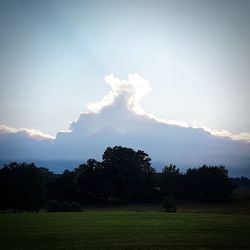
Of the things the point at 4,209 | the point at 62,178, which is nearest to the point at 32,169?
the point at 4,209

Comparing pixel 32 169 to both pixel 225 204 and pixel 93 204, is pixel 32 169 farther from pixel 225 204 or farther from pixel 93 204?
pixel 225 204

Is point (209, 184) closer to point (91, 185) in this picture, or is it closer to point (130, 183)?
point (130, 183)

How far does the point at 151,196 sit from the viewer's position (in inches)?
4087

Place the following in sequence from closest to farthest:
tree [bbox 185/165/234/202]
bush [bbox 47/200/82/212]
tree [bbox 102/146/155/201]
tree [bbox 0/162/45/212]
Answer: bush [bbox 47/200/82/212] → tree [bbox 0/162/45/212] → tree [bbox 185/165/234/202] → tree [bbox 102/146/155/201]

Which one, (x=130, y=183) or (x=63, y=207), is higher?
(x=130, y=183)

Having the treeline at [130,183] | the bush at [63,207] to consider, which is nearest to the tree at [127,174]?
the treeline at [130,183]

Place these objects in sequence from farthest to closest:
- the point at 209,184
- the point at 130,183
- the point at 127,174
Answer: the point at 127,174, the point at 130,183, the point at 209,184

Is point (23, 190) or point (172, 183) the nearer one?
point (23, 190)

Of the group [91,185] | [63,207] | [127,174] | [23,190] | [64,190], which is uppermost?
[127,174]

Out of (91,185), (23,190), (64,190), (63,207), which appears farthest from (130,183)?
(23,190)

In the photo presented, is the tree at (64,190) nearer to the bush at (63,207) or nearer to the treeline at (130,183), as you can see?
the treeline at (130,183)

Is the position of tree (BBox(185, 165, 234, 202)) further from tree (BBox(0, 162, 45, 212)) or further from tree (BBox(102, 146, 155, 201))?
tree (BBox(0, 162, 45, 212))

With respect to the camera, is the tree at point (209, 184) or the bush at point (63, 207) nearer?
the bush at point (63, 207)

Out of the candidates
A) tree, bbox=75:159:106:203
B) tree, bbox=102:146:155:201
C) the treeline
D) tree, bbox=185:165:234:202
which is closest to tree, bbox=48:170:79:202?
the treeline
